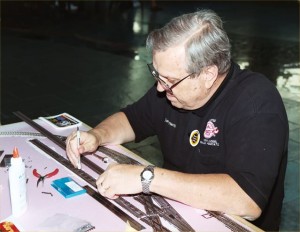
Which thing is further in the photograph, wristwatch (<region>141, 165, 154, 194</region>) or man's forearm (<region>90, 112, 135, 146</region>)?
man's forearm (<region>90, 112, 135, 146</region>)

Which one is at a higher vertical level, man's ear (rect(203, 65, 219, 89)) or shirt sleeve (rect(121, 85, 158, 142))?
man's ear (rect(203, 65, 219, 89))

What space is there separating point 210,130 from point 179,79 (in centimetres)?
32

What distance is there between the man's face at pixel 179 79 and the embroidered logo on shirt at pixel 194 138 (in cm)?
14

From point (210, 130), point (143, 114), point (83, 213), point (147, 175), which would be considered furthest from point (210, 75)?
point (83, 213)

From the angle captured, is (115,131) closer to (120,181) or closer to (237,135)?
(120,181)

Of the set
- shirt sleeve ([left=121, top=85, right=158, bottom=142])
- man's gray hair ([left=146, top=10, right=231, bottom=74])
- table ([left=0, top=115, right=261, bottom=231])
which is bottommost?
table ([left=0, top=115, right=261, bottom=231])

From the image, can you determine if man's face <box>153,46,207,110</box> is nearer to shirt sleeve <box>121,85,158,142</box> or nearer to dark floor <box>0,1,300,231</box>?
dark floor <box>0,1,300,231</box>

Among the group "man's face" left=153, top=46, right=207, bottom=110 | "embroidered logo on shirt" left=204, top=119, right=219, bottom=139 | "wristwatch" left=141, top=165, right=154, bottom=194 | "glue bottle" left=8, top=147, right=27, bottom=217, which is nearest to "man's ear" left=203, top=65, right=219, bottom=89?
"man's face" left=153, top=46, right=207, bottom=110

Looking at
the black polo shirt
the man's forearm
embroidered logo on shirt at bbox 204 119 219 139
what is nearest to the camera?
the black polo shirt

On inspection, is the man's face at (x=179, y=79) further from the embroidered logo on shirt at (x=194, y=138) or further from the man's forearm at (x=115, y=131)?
the man's forearm at (x=115, y=131)

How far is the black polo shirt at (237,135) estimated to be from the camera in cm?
184

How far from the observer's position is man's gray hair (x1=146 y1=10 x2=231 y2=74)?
6.26ft

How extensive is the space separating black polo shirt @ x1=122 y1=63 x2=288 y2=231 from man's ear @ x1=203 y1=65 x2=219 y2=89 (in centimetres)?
8

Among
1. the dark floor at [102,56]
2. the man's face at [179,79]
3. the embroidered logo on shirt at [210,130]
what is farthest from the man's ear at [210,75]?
the dark floor at [102,56]
